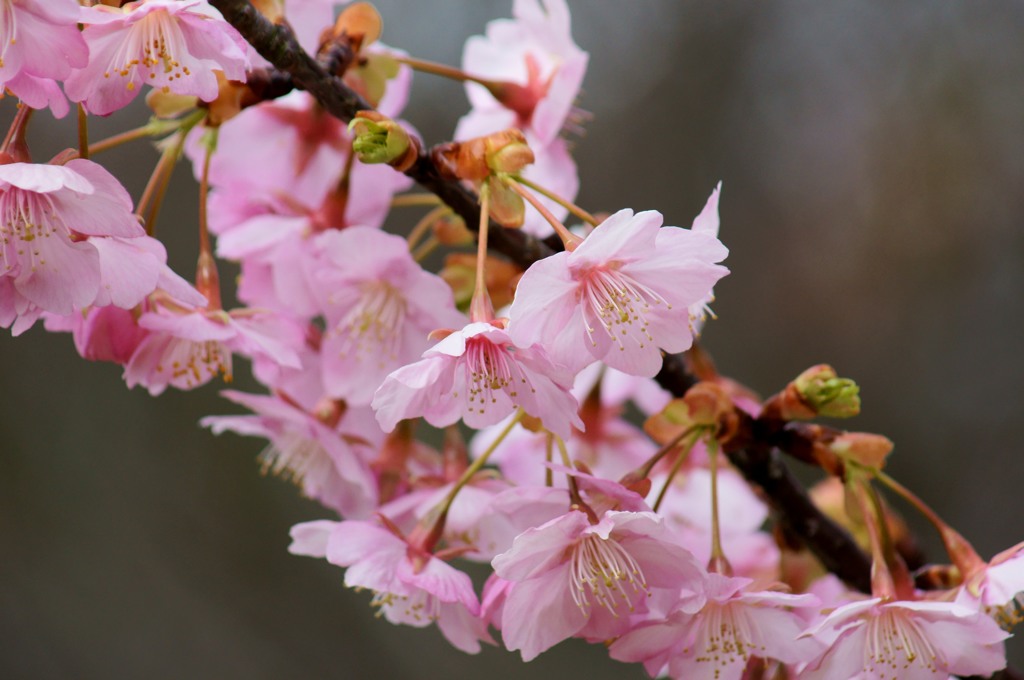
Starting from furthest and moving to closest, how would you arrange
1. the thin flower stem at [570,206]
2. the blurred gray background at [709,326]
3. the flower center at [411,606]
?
1. the blurred gray background at [709,326]
2. the flower center at [411,606]
3. the thin flower stem at [570,206]

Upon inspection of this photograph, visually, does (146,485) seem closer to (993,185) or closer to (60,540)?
(60,540)

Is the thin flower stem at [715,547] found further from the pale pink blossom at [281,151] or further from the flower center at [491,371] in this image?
the pale pink blossom at [281,151]

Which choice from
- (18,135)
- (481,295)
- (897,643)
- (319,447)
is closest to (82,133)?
(18,135)

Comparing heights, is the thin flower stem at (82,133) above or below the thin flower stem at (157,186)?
above

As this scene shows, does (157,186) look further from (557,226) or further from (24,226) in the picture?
(557,226)

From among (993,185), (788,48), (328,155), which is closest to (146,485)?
(328,155)

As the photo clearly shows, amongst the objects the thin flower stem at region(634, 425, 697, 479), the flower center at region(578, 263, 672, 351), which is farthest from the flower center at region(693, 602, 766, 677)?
the flower center at region(578, 263, 672, 351)

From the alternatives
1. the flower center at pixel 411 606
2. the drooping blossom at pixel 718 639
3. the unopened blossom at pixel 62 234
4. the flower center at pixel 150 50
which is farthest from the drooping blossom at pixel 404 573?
the flower center at pixel 150 50
